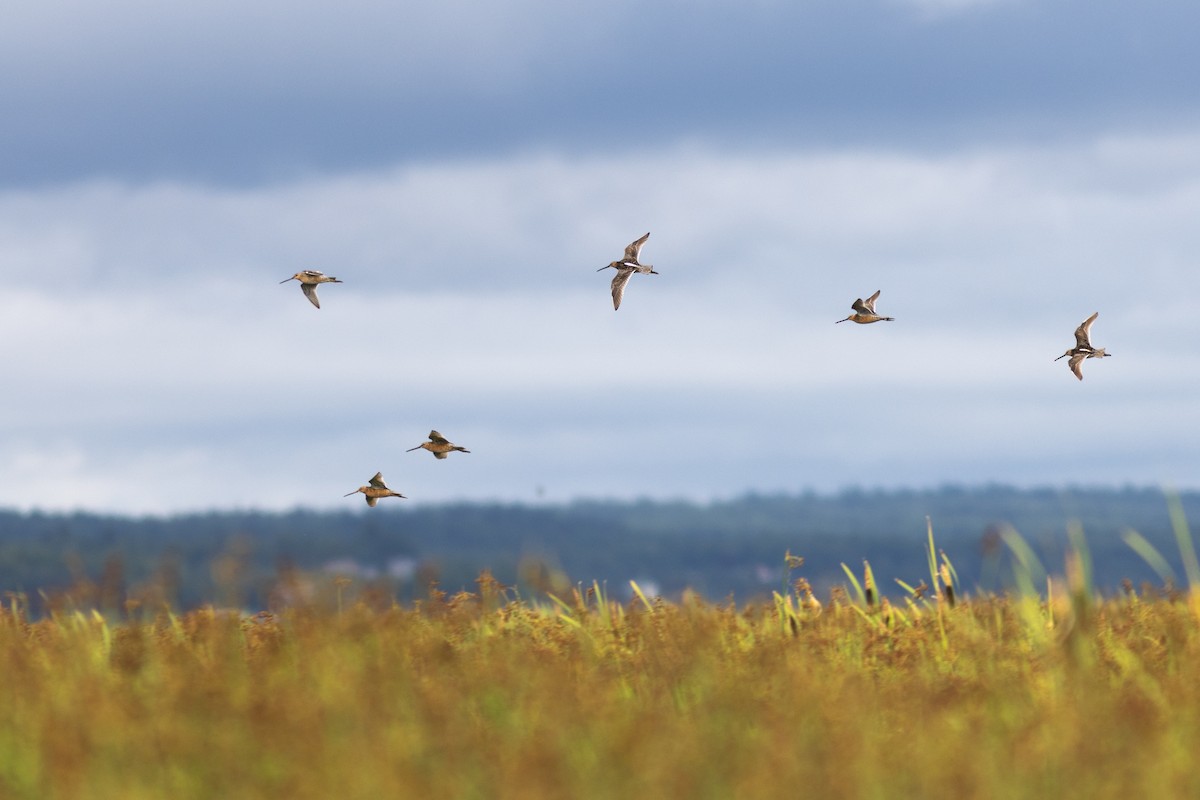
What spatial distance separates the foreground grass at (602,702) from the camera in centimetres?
665

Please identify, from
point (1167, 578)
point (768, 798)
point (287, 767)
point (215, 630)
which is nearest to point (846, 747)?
point (768, 798)

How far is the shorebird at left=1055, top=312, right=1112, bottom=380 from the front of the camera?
9.65 metres

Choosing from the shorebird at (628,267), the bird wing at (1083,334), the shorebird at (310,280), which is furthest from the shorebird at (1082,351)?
the shorebird at (310,280)

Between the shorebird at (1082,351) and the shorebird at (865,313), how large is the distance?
1.23 meters

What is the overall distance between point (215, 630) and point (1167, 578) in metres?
7.22

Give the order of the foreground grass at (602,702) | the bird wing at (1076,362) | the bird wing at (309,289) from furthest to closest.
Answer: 1. the bird wing at (309,289)
2. the bird wing at (1076,362)
3. the foreground grass at (602,702)

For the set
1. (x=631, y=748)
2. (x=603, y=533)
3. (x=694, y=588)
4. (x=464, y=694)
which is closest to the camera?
(x=631, y=748)

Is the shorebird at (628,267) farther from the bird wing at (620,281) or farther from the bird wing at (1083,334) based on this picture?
the bird wing at (1083,334)

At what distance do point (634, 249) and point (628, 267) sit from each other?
17 cm

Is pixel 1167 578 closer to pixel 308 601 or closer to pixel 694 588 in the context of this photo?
pixel 694 588

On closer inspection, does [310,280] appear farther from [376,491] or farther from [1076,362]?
[1076,362]

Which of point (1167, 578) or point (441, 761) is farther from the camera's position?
point (1167, 578)

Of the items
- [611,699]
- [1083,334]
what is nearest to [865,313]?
[1083,334]

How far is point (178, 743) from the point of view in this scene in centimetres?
705
